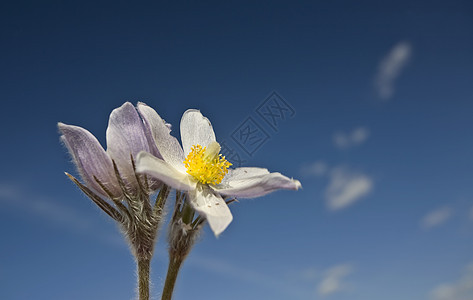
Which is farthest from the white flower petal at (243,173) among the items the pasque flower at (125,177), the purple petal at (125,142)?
the purple petal at (125,142)

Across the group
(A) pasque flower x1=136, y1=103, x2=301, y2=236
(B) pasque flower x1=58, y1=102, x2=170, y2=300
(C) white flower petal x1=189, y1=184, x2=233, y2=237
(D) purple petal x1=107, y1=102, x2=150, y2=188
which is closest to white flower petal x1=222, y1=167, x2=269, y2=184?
(A) pasque flower x1=136, y1=103, x2=301, y2=236

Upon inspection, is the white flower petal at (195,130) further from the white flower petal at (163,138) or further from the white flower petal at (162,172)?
the white flower petal at (162,172)

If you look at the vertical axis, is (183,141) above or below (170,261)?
above

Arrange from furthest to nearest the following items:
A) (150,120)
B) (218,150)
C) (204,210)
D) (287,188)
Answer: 1. (218,150)
2. (150,120)
3. (287,188)
4. (204,210)

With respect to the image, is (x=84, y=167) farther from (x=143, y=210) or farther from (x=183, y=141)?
(x=183, y=141)

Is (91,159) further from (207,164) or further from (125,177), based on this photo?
(207,164)

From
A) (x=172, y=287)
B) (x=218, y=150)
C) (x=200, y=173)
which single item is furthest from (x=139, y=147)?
(x=172, y=287)
